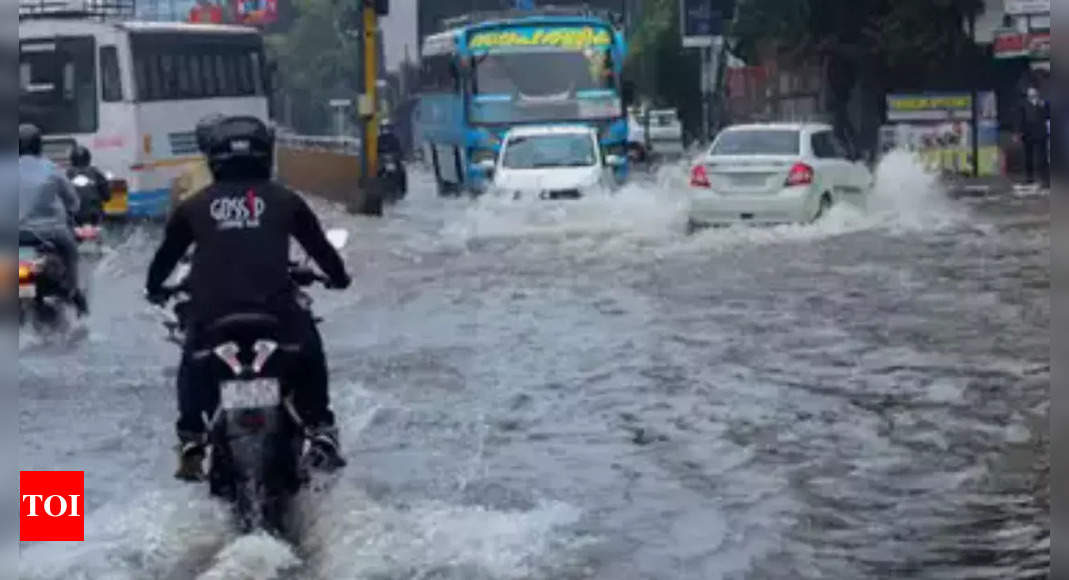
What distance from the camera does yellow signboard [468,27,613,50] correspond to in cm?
3403

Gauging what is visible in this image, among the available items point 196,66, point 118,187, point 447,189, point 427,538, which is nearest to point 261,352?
point 427,538

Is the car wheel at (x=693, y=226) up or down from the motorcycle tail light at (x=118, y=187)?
down

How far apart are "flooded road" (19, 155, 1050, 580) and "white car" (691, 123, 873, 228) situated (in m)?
1.95

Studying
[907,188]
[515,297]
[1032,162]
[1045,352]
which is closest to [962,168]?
[1032,162]

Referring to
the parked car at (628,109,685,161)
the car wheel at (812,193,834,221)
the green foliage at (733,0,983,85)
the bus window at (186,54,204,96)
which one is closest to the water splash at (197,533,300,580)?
the car wheel at (812,193,834,221)

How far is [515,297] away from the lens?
19.1 m

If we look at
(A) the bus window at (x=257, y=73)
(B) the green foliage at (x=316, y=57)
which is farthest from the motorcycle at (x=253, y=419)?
(B) the green foliage at (x=316, y=57)

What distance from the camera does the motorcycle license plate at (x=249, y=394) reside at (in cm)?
775

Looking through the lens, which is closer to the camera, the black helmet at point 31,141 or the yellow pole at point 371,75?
the black helmet at point 31,141

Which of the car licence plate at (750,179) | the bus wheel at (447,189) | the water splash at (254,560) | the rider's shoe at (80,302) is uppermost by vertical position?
the car licence plate at (750,179)

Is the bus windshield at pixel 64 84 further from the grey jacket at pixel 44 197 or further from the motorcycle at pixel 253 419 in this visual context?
the motorcycle at pixel 253 419

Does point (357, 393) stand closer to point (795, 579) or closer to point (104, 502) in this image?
point (104, 502)

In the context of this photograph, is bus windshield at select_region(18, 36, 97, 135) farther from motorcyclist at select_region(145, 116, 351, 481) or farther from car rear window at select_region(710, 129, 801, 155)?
motorcyclist at select_region(145, 116, 351, 481)

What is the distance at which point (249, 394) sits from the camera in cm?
775
